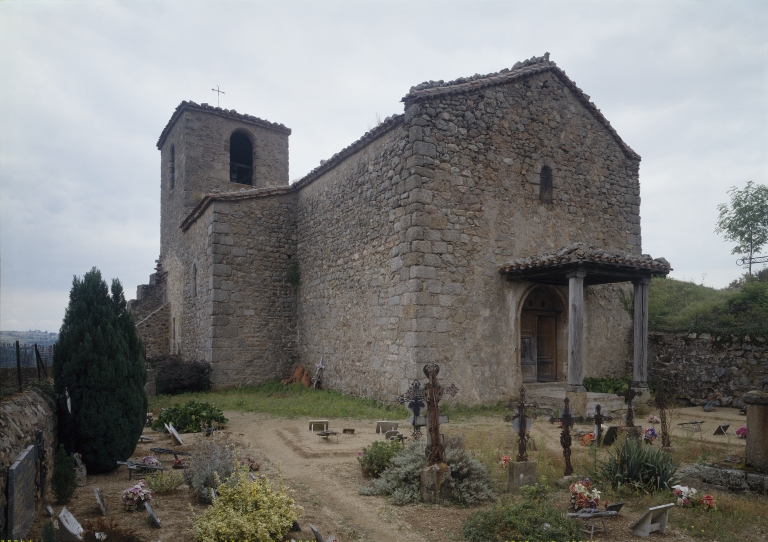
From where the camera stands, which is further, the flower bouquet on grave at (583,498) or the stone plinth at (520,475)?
the stone plinth at (520,475)

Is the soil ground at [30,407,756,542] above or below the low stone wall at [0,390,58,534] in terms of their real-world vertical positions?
below

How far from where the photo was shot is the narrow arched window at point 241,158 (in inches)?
850

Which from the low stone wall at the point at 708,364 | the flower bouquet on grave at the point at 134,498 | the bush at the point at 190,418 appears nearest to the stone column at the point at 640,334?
the low stone wall at the point at 708,364

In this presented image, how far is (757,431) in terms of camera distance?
6.03 meters

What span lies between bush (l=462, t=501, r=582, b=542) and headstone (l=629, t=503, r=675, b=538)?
527 mm

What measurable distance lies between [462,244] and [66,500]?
8301 millimetres

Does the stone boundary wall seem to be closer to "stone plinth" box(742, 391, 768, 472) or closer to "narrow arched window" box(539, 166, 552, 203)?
"narrow arched window" box(539, 166, 552, 203)

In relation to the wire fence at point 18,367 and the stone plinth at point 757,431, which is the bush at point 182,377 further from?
the stone plinth at point 757,431

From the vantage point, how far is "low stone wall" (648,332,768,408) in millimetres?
12102

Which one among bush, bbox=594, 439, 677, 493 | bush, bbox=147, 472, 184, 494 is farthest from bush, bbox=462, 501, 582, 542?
bush, bbox=147, 472, 184, 494

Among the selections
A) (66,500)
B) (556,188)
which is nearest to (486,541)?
(66,500)

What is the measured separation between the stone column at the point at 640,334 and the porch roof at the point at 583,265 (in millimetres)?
285

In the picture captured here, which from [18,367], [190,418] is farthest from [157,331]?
[18,367]

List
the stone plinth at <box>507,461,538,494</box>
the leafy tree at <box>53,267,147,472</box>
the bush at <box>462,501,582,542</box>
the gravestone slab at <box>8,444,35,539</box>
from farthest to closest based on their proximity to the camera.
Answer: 1. the leafy tree at <box>53,267,147,472</box>
2. the stone plinth at <box>507,461,538,494</box>
3. the bush at <box>462,501,582,542</box>
4. the gravestone slab at <box>8,444,35,539</box>
